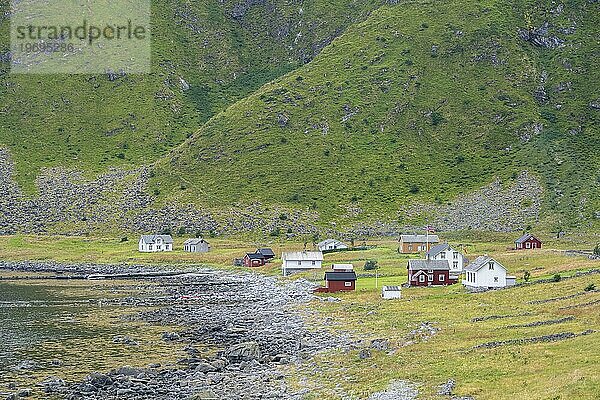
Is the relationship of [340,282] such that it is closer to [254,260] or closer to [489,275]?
[489,275]

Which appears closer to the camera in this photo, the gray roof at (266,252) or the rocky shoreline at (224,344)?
the rocky shoreline at (224,344)

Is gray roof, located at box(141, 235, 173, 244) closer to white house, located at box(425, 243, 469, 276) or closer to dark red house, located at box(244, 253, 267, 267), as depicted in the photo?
dark red house, located at box(244, 253, 267, 267)

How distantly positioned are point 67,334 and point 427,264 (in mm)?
44835

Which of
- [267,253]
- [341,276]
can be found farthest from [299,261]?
[341,276]

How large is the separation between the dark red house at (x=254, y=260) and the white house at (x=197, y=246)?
57.5ft

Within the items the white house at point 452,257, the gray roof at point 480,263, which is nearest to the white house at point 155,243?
the white house at point 452,257

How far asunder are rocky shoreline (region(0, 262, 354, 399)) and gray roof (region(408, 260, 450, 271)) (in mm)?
13087

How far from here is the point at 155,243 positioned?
170500mm

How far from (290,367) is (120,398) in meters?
12.4

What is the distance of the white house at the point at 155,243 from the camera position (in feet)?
554

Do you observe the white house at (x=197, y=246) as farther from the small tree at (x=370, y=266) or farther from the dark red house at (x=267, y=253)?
the small tree at (x=370, y=266)

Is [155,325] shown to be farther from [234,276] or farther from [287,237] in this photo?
[287,237]

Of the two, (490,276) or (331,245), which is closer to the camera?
(490,276)

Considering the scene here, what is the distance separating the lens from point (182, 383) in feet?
→ 181
